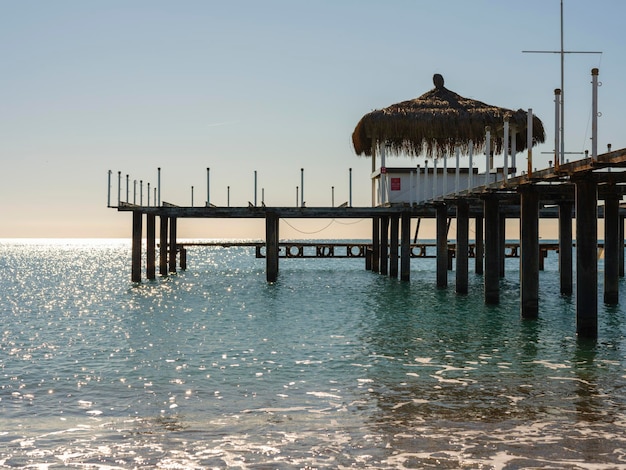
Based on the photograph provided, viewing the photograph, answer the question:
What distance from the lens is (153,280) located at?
3578cm

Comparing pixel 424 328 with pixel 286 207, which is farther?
pixel 286 207

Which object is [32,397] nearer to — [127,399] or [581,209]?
[127,399]

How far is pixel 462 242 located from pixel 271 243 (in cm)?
1031

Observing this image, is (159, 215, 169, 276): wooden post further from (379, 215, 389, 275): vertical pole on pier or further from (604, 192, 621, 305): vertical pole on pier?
(604, 192, 621, 305): vertical pole on pier

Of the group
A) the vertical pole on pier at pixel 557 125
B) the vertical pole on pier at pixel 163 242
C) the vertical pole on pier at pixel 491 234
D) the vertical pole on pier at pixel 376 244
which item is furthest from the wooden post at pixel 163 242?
the vertical pole on pier at pixel 557 125

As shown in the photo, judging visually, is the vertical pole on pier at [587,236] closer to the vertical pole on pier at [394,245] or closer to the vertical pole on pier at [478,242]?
the vertical pole on pier at [478,242]

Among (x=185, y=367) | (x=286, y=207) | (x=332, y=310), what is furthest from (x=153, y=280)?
(x=185, y=367)

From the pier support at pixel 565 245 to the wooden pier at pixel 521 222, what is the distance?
3cm

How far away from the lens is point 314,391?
1095cm

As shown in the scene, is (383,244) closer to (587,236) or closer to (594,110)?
(587,236)

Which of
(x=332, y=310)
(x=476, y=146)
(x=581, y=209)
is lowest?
(x=332, y=310)

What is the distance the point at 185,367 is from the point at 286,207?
20.0 m

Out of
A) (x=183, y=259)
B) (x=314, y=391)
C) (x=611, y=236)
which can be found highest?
(x=611, y=236)

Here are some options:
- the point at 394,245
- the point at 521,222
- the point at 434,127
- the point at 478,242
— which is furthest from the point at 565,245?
the point at 394,245
